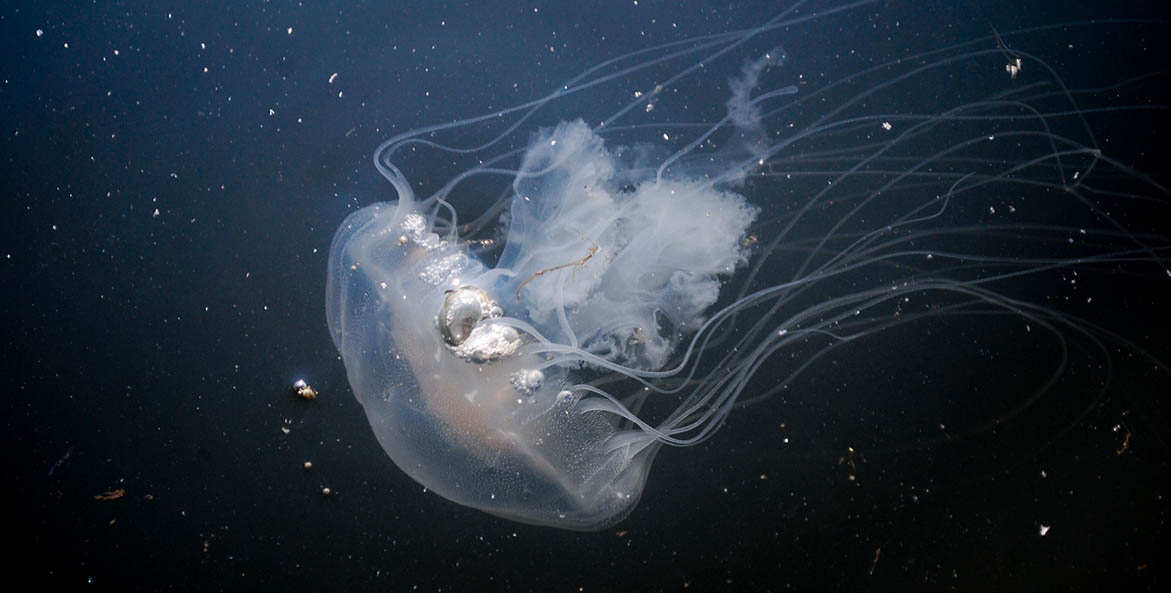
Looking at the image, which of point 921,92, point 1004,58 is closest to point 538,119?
point 921,92

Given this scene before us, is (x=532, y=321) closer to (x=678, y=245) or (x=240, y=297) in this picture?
(x=678, y=245)

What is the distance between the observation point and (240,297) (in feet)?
5.89

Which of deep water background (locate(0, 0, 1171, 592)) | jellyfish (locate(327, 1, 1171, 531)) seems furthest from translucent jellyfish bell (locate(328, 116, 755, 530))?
deep water background (locate(0, 0, 1171, 592))

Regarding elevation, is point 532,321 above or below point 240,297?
below

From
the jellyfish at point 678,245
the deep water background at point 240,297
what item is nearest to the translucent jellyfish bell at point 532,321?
the jellyfish at point 678,245

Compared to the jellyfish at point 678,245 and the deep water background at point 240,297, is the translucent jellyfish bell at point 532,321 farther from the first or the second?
the deep water background at point 240,297

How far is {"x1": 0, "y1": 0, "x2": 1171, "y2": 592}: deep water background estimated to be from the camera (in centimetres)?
177

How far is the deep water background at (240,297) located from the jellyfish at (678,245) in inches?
3.6

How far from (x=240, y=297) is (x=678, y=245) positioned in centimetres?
129

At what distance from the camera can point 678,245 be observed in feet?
6.04

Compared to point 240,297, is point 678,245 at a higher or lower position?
lower

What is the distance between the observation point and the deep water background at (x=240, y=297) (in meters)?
1.77

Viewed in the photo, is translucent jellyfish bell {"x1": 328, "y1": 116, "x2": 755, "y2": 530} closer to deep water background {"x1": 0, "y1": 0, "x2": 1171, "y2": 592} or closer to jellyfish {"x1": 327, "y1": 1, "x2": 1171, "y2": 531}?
jellyfish {"x1": 327, "y1": 1, "x2": 1171, "y2": 531}

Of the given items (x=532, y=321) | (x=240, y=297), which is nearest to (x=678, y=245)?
(x=532, y=321)
